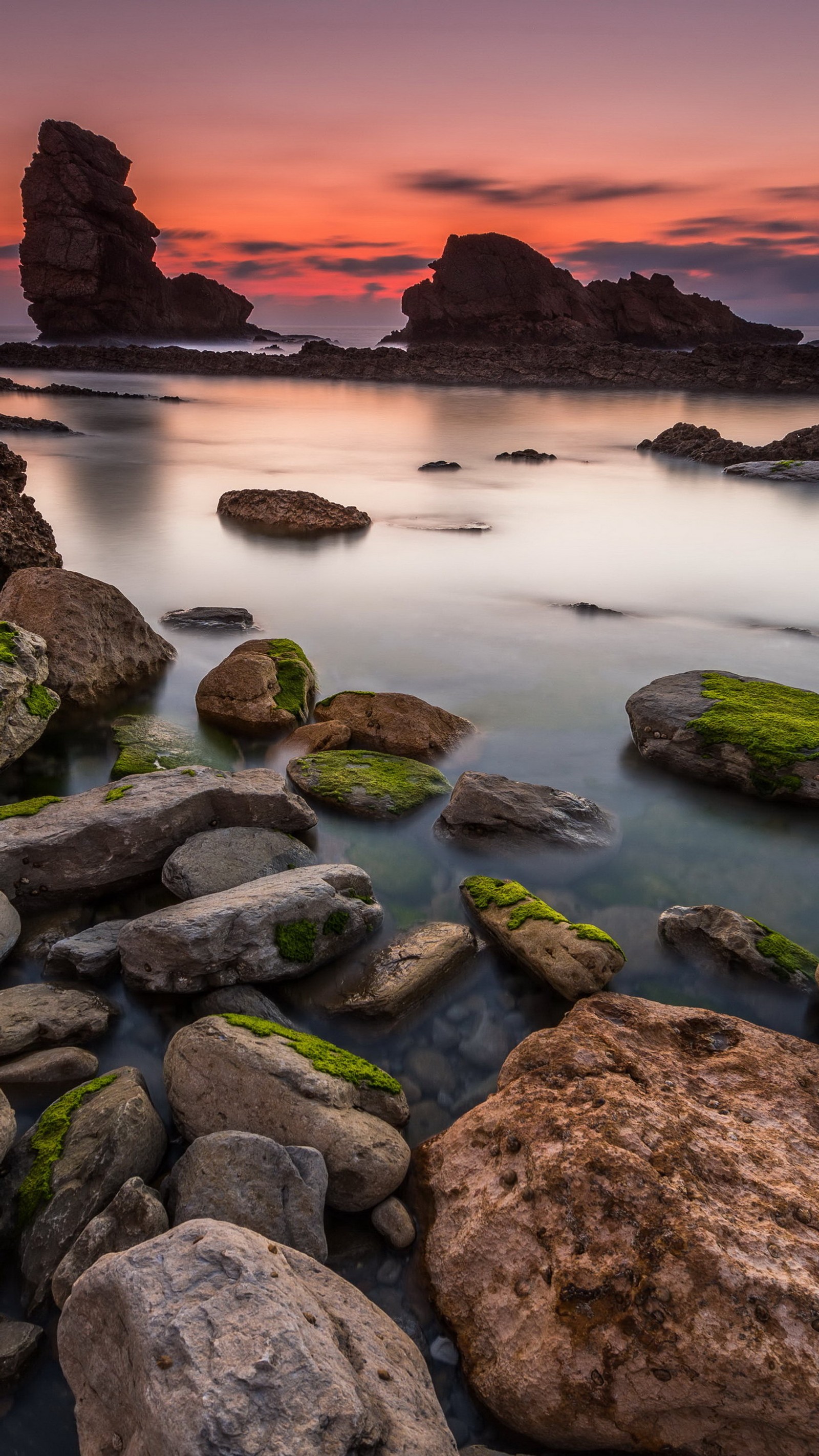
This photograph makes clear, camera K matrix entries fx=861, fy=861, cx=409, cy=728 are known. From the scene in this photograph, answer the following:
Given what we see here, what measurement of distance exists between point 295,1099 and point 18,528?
9.68 m

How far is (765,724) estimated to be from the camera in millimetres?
8211

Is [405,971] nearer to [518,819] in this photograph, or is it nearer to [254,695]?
[518,819]

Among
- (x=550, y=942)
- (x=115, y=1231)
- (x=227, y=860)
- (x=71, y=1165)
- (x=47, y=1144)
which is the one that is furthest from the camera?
(x=227, y=860)

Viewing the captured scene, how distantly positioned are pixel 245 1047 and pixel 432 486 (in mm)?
22513

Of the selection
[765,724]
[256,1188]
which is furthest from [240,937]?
[765,724]

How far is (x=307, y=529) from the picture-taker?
19.0 meters

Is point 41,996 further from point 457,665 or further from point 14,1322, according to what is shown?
point 457,665

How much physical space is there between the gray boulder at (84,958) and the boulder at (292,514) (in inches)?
560

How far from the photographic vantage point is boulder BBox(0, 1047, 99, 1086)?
465 cm

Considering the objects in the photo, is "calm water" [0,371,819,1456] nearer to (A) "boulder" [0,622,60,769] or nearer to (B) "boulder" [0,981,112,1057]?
(B) "boulder" [0,981,112,1057]

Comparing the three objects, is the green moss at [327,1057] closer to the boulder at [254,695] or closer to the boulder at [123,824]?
the boulder at [123,824]

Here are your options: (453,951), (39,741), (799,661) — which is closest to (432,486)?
(799,661)

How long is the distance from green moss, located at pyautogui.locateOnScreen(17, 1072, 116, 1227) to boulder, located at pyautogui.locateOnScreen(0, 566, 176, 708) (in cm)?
591

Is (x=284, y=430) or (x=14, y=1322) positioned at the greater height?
(x=284, y=430)
